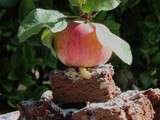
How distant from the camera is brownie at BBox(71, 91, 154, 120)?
181cm

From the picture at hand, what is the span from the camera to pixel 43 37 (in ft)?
6.12

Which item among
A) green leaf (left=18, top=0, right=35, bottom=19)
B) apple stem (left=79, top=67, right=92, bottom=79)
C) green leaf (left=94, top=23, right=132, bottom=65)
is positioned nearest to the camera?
green leaf (left=94, top=23, right=132, bottom=65)

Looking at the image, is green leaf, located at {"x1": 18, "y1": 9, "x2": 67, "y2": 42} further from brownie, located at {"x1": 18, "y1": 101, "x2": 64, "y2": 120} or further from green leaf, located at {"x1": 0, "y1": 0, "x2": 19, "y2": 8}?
green leaf, located at {"x1": 0, "y1": 0, "x2": 19, "y2": 8}

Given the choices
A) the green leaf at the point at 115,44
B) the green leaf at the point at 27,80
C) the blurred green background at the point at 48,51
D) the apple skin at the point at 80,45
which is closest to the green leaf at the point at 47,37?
the apple skin at the point at 80,45

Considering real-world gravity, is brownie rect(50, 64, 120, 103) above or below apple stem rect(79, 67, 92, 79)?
below

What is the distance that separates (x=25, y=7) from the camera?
3021 millimetres

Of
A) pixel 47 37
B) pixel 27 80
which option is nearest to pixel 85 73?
pixel 47 37

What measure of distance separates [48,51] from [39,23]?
127 cm

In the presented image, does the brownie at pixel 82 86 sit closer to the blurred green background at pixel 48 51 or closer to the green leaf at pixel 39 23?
the green leaf at pixel 39 23

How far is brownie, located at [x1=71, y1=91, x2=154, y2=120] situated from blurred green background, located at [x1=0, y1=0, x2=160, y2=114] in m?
1.08

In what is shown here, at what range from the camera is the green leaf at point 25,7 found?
300cm

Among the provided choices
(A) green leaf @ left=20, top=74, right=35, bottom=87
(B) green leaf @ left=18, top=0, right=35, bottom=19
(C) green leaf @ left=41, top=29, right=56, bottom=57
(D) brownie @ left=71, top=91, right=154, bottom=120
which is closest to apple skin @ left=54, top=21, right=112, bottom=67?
(C) green leaf @ left=41, top=29, right=56, bottom=57

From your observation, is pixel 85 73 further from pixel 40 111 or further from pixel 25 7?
pixel 25 7

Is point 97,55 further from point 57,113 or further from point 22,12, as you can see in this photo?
point 22,12
